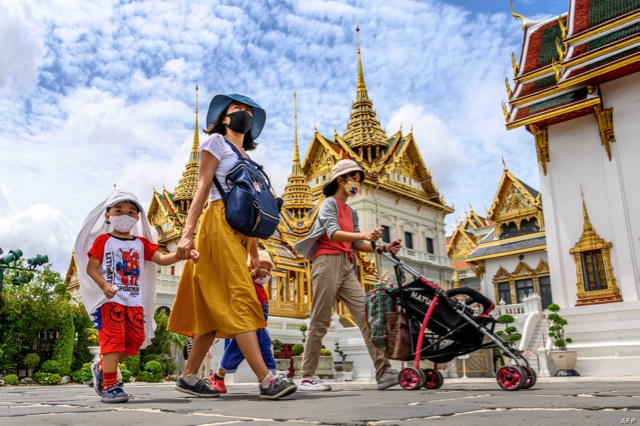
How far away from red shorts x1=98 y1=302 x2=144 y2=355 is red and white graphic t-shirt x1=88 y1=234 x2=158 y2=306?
5 centimetres

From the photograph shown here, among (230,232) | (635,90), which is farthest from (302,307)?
(230,232)

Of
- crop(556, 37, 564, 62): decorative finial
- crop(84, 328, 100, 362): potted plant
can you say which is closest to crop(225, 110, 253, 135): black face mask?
crop(84, 328, 100, 362): potted plant

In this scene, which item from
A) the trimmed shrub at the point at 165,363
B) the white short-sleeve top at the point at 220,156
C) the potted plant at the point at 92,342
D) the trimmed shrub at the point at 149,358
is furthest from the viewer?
the trimmed shrub at the point at 165,363

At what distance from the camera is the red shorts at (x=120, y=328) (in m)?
3.23

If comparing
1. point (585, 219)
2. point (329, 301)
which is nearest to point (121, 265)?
point (329, 301)

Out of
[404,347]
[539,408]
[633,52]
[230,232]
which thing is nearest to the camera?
[539,408]

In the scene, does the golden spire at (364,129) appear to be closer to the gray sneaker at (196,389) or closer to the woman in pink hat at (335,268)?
the woman in pink hat at (335,268)

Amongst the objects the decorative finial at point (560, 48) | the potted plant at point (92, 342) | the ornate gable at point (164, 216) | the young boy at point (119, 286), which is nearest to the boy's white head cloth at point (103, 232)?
the young boy at point (119, 286)

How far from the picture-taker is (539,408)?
2186 millimetres

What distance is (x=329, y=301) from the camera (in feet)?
14.4

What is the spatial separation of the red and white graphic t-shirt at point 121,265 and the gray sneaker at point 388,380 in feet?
6.33

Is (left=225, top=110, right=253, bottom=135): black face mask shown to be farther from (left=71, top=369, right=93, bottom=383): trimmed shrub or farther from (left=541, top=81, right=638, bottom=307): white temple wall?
(left=541, top=81, right=638, bottom=307): white temple wall

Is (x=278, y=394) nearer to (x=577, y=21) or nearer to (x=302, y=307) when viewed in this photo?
(x=577, y=21)

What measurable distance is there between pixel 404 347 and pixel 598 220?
12357 millimetres
